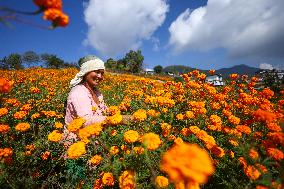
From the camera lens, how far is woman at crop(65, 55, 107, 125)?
3648 millimetres

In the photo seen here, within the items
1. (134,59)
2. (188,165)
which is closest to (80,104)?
(188,165)

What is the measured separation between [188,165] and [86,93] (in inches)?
119

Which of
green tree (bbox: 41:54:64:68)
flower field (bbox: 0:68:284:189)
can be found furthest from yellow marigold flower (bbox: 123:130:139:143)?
green tree (bbox: 41:54:64:68)

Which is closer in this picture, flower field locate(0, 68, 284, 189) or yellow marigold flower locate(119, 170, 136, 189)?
flower field locate(0, 68, 284, 189)

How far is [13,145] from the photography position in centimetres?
388

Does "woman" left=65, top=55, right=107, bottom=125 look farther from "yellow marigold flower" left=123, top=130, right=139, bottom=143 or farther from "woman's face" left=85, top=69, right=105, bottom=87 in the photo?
"yellow marigold flower" left=123, top=130, right=139, bottom=143

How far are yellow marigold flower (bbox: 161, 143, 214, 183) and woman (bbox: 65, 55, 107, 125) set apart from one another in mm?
2477

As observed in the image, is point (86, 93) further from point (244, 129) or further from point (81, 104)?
point (244, 129)

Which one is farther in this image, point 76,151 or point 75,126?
point 75,126

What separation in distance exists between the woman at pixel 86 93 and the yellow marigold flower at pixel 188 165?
248 cm

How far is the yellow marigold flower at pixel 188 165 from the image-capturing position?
983mm

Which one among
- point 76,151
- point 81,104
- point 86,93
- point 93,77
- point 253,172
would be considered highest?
point 93,77

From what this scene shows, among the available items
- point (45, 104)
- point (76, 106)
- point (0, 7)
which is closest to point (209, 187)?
point (76, 106)

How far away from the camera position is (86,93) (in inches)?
152
